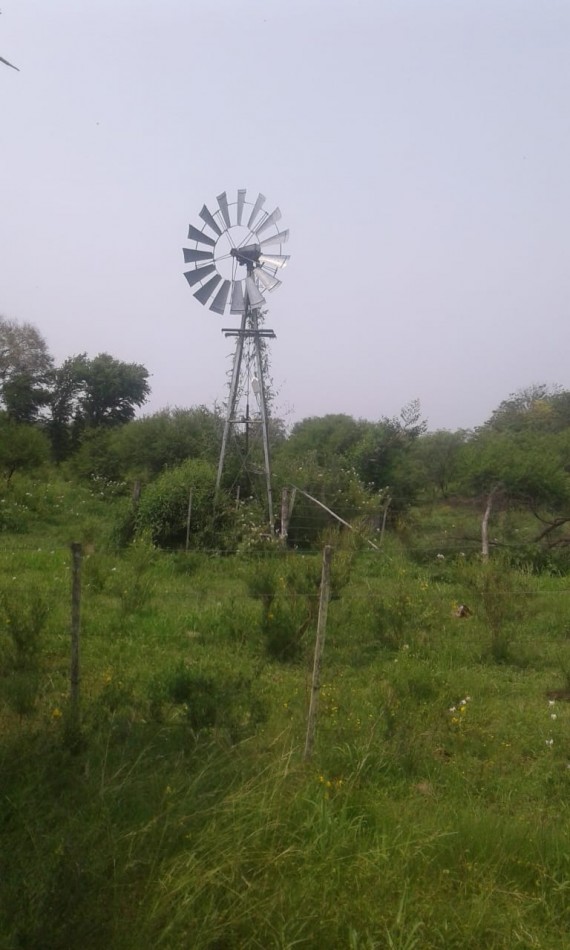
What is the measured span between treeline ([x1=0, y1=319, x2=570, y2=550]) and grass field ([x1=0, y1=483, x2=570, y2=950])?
17.7ft

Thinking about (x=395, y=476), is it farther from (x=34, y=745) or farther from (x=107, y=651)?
(x=34, y=745)

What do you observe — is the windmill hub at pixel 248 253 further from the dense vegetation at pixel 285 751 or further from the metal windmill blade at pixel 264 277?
the dense vegetation at pixel 285 751

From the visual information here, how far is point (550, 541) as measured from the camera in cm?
1287

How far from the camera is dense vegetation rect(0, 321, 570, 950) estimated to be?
112 inches

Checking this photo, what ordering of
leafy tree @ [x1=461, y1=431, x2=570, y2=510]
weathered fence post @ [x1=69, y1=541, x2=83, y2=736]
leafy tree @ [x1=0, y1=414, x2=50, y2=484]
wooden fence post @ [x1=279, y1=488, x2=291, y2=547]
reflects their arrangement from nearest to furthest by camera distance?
weathered fence post @ [x1=69, y1=541, x2=83, y2=736], wooden fence post @ [x1=279, y1=488, x2=291, y2=547], leafy tree @ [x1=461, y1=431, x2=570, y2=510], leafy tree @ [x1=0, y1=414, x2=50, y2=484]

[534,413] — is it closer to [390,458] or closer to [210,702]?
[390,458]

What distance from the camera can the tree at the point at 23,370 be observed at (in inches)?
1198

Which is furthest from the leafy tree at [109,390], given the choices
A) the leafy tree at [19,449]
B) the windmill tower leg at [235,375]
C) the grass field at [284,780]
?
the grass field at [284,780]

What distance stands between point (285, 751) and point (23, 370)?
2984cm

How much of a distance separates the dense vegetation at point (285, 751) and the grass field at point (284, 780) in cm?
1

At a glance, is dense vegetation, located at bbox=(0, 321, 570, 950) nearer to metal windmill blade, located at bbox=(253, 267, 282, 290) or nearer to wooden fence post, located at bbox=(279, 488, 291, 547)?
wooden fence post, located at bbox=(279, 488, 291, 547)

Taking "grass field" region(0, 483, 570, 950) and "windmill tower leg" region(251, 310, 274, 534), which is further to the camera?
"windmill tower leg" region(251, 310, 274, 534)

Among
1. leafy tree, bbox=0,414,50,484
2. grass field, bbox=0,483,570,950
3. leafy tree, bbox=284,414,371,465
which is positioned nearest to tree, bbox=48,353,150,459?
leafy tree, bbox=284,414,371,465

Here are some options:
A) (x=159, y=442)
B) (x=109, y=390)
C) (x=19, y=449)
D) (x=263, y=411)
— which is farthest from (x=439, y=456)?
(x=109, y=390)
